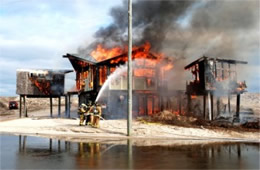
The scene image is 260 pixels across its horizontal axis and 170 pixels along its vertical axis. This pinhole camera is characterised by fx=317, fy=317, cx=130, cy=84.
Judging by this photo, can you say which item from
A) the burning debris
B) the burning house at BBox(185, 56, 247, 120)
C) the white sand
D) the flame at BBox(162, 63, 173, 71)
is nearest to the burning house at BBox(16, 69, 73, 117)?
the burning debris

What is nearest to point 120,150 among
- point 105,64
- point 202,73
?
point 105,64

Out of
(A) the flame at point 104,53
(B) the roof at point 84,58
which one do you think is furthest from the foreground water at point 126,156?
(A) the flame at point 104,53

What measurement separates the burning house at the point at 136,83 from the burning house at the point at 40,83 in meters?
2.97

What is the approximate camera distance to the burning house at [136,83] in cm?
3048

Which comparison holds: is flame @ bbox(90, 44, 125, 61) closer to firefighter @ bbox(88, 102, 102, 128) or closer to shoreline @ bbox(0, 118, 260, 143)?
firefighter @ bbox(88, 102, 102, 128)

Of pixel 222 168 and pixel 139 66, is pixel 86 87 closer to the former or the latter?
pixel 139 66

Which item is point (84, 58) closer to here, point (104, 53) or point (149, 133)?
point (104, 53)

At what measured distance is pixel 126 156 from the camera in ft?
34.2

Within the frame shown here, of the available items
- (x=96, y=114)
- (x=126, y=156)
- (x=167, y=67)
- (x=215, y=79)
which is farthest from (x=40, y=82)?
(x=126, y=156)

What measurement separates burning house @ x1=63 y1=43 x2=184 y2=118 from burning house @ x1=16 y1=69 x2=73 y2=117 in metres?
2.97

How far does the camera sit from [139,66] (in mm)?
32062

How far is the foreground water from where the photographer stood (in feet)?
29.1

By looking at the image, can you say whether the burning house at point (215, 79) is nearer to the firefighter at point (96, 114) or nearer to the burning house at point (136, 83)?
the burning house at point (136, 83)

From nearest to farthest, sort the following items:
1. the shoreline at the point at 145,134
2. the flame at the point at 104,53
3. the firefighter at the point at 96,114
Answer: the shoreline at the point at 145,134 < the firefighter at the point at 96,114 < the flame at the point at 104,53
